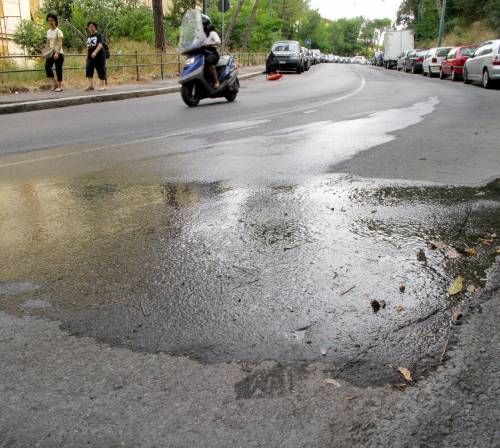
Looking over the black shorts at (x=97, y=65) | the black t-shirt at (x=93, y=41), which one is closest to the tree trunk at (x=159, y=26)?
the black shorts at (x=97, y=65)

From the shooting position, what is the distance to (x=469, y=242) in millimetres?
3863

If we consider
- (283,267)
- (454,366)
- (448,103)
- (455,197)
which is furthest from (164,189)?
(448,103)

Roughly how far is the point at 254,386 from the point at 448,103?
Result: 1392 centimetres

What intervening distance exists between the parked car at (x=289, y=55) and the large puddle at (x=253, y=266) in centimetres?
3067

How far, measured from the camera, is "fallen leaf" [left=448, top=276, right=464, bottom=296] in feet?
10.00

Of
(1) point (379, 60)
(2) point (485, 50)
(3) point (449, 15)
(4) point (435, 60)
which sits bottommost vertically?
(1) point (379, 60)

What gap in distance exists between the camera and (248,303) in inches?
115

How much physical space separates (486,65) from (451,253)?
65.0 feet

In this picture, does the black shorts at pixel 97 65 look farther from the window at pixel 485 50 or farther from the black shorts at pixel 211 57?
the window at pixel 485 50

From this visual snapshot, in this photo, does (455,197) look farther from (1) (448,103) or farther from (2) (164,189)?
(1) (448,103)

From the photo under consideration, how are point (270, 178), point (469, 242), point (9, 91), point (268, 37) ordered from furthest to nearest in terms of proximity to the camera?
point (268, 37)
point (9, 91)
point (270, 178)
point (469, 242)

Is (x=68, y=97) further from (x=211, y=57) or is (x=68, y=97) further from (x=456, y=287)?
(x=456, y=287)

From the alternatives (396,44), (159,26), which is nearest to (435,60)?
(159,26)

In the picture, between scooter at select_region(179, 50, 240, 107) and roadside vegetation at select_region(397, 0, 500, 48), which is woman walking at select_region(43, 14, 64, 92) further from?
roadside vegetation at select_region(397, 0, 500, 48)
